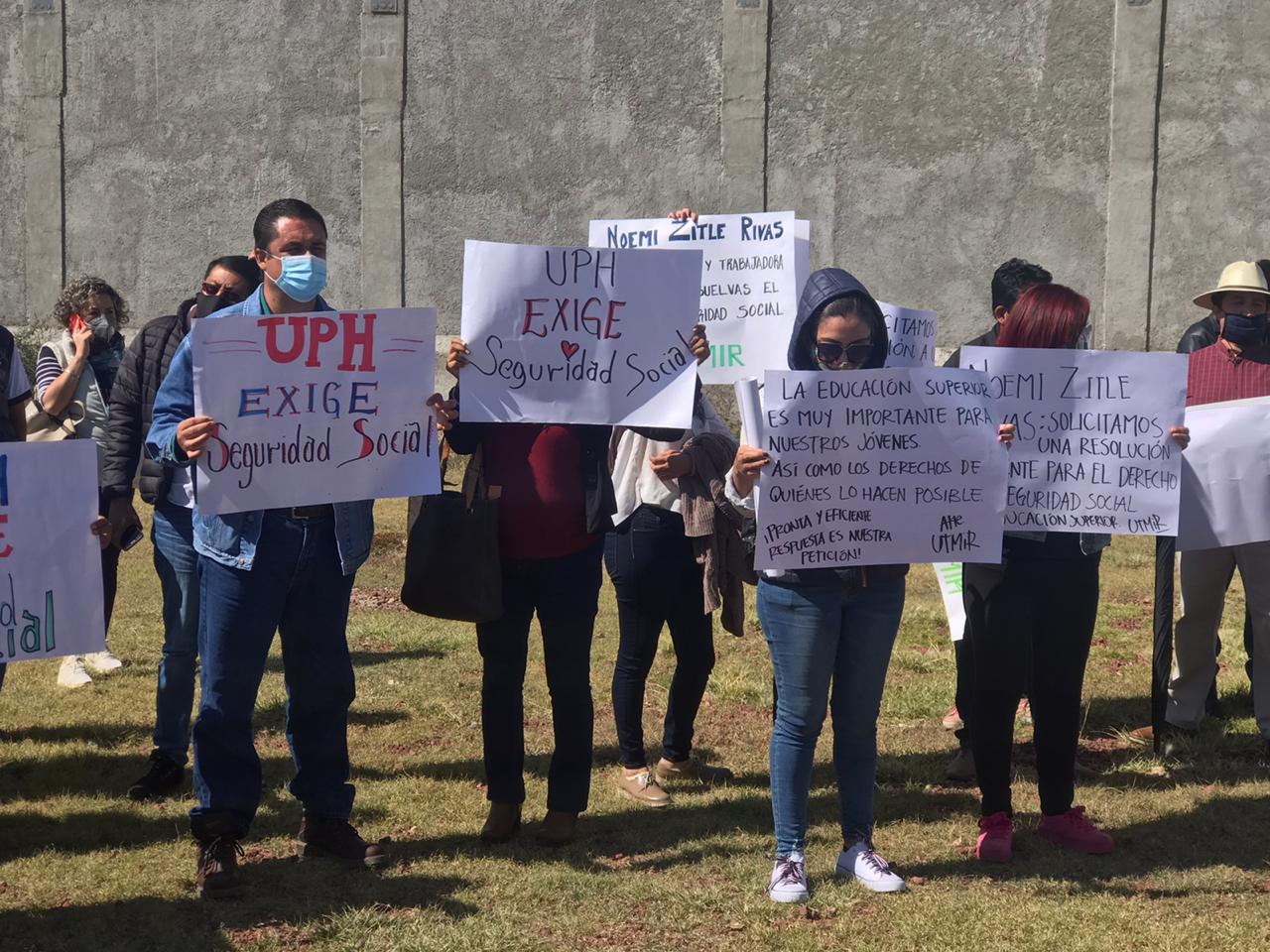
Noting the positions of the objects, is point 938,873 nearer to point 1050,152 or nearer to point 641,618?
point 641,618

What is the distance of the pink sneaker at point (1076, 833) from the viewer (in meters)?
5.33

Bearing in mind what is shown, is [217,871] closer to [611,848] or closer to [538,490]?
[611,848]

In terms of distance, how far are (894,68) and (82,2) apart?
9.13m

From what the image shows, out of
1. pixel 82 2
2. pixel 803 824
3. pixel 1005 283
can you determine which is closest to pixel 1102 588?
pixel 1005 283

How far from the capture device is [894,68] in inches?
596

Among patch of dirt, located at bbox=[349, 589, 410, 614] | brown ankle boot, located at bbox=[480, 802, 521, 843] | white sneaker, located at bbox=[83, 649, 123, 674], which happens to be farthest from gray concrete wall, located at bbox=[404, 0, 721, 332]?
brown ankle boot, located at bbox=[480, 802, 521, 843]

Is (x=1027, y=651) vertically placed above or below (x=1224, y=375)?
below

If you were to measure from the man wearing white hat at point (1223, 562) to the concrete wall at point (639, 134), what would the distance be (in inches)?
341

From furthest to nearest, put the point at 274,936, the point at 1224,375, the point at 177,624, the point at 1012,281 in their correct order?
the point at 1224,375, the point at 1012,281, the point at 177,624, the point at 274,936

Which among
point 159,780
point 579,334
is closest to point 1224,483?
point 579,334

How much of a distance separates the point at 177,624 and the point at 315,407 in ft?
5.38

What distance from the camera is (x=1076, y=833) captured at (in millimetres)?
5371

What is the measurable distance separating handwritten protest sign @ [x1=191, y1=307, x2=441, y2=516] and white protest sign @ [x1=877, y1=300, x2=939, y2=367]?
98.6 inches

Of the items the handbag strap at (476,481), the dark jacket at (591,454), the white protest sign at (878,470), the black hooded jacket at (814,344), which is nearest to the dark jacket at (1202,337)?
the white protest sign at (878,470)
